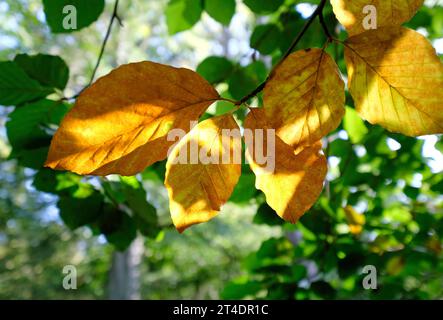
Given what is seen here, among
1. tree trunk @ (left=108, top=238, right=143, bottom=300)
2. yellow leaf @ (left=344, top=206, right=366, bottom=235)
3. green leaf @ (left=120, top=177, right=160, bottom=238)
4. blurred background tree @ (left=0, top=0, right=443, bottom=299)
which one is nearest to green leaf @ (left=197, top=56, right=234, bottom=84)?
blurred background tree @ (left=0, top=0, right=443, bottom=299)

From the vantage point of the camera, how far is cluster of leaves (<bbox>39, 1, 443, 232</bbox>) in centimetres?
32

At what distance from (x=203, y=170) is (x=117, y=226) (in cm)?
61

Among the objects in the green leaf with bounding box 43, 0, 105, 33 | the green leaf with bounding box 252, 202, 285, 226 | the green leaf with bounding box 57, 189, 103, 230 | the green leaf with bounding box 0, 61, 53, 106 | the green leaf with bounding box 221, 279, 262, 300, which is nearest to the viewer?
the green leaf with bounding box 43, 0, 105, 33

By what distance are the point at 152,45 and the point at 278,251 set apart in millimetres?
7150

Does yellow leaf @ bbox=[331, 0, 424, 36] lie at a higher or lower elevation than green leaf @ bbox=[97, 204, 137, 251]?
higher

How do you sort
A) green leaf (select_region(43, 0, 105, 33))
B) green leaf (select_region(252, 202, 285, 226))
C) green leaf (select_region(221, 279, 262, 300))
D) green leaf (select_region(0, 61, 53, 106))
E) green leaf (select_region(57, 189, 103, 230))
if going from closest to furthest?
green leaf (select_region(43, 0, 105, 33)) → green leaf (select_region(0, 61, 53, 106)) → green leaf (select_region(57, 189, 103, 230)) → green leaf (select_region(252, 202, 285, 226)) → green leaf (select_region(221, 279, 262, 300))

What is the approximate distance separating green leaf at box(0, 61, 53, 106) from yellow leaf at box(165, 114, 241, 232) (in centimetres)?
52

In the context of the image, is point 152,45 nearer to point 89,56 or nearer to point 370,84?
point 89,56

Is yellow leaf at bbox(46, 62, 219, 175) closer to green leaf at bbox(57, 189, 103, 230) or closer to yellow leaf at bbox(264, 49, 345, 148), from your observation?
yellow leaf at bbox(264, 49, 345, 148)

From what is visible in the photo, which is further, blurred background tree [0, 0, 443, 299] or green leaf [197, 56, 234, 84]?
green leaf [197, 56, 234, 84]

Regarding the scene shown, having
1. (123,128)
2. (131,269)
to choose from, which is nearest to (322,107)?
(123,128)

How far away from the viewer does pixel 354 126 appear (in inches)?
35.6

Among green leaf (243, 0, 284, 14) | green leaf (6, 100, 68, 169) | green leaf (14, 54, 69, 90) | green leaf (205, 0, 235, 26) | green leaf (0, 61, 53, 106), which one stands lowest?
green leaf (6, 100, 68, 169)

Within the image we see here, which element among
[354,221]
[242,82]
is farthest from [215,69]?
[354,221]
